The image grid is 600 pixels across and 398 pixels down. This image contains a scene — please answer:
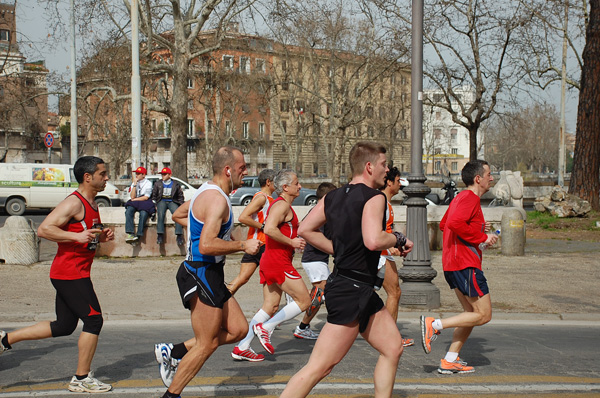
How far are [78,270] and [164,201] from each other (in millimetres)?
7965

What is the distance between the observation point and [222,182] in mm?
4961

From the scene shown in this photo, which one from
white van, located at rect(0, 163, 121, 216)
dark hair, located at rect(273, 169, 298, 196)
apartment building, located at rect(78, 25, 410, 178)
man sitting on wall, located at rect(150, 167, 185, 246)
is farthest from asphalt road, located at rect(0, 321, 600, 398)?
white van, located at rect(0, 163, 121, 216)

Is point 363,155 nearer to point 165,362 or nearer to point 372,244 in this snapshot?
point 372,244

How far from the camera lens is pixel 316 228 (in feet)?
15.5

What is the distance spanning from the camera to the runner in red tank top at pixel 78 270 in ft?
17.7

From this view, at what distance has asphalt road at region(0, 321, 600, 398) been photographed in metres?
Result: 5.57

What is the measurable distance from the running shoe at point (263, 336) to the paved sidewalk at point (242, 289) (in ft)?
8.14

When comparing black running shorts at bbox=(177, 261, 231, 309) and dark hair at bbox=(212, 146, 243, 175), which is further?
dark hair at bbox=(212, 146, 243, 175)

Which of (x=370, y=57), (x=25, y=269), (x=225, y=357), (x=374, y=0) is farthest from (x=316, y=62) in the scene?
(x=225, y=357)

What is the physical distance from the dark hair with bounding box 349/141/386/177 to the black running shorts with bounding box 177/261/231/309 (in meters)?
1.22

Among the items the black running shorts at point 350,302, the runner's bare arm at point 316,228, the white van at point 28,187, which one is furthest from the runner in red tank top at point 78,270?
the white van at point 28,187

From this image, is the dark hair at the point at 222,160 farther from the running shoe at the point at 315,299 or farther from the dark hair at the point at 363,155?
the running shoe at the point at 315,299

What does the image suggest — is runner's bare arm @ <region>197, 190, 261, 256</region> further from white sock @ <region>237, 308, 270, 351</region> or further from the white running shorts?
the white running shorts

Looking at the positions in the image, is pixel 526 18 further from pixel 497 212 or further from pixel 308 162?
pixel 308 162
